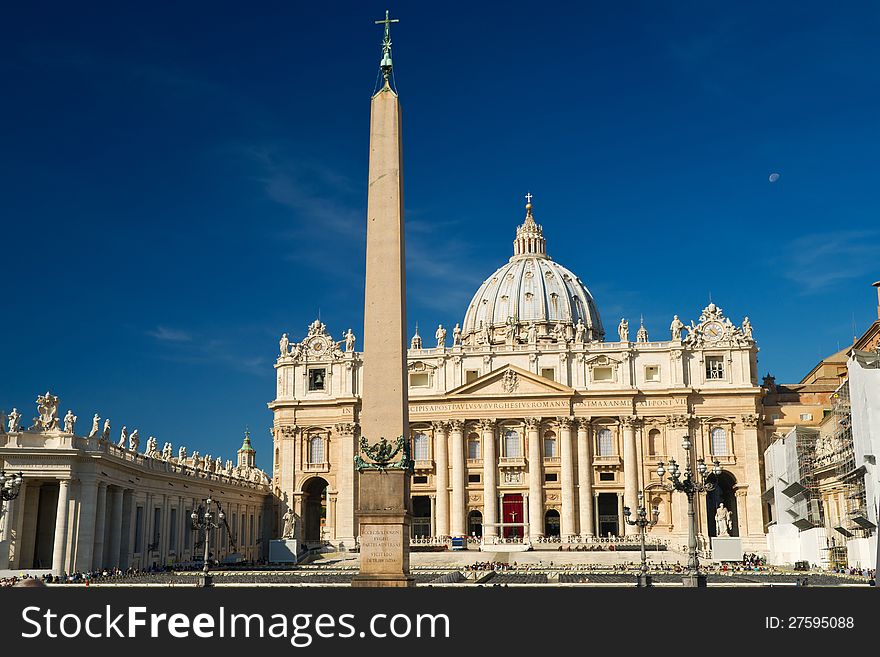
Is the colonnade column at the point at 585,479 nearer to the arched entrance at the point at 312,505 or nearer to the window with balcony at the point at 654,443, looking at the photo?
the window with balcony at the point at 654,443

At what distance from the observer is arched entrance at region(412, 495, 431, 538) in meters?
82.9

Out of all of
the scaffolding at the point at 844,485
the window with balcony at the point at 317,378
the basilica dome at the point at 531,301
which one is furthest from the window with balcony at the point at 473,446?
the scaffolding at the point at 844,485

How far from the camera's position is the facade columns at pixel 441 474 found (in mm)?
80650

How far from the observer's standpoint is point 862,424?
4503 centimetres

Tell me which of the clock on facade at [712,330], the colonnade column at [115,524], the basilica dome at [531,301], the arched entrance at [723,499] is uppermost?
the basilica dome at [531,301]

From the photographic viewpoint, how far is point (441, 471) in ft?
267

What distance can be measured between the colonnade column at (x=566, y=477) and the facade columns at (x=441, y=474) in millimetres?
9161

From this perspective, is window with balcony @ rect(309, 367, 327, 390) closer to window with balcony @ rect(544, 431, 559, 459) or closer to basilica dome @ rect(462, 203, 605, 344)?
window with balcony @ rect(544, 431, 559, 459)

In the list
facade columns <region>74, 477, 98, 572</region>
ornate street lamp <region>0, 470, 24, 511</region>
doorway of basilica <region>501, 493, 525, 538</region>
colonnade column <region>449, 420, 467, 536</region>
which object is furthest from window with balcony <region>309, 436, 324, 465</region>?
ornate street lamp <region>0, 470, 24, 511</region>

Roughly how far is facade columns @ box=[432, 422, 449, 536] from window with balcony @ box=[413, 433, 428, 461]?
4.28 feet
